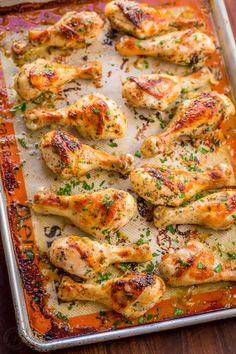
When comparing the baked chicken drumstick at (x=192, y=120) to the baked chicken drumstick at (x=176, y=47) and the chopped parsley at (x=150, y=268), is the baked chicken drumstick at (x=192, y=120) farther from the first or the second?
the chopped parsley at (x=150, y=268)

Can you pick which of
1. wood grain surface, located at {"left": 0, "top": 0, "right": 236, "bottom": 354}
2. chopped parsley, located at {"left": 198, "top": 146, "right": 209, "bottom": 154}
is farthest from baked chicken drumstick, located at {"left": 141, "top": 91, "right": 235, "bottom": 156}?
wood grain surface, located at {"left": 0, "top": 0, "right": 236, "bottom": 354}

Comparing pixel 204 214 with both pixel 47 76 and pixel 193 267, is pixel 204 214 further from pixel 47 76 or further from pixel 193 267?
pixel 47 76

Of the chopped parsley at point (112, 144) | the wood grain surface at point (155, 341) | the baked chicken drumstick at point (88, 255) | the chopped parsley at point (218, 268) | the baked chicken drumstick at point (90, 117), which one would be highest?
the baked chicken drumstick at point (90, 117)

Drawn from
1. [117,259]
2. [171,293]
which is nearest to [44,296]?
[117,259]

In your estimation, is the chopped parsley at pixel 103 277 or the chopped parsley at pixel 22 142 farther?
the chopped parsley at pixel 22 142

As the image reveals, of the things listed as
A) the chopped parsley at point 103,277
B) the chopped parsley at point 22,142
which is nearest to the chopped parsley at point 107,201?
the chopped parsley at point 103,277

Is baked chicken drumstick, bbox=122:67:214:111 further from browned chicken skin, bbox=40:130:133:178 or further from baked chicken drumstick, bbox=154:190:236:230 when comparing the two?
baked chicken drumstick, bbox=154:190:236:230

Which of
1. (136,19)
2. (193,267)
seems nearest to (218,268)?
(193,267)
